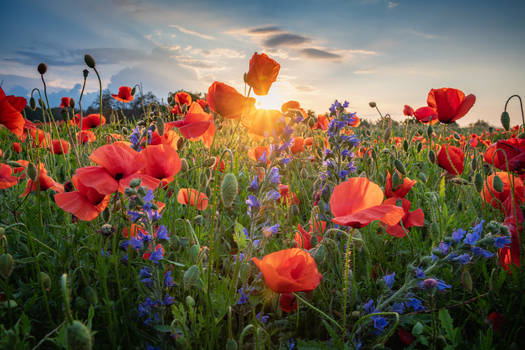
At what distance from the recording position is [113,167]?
44.9 inches

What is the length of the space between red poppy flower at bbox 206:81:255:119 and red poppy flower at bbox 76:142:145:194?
44cm

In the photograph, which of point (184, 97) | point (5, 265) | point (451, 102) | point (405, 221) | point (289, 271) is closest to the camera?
point (289, 271)

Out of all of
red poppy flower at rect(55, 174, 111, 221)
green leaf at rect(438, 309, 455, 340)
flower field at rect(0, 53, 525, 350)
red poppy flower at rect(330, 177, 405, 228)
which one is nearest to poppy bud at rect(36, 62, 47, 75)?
flower field at rect(0, 53, 525, 350)

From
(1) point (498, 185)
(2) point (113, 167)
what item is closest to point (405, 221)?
(1) point (498, 185)

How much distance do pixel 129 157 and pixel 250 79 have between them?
60 centimetres

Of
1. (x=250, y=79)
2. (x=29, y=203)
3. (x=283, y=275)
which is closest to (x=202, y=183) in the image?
(x=250, y=79)

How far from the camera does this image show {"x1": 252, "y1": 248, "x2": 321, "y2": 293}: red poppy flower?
87 cm

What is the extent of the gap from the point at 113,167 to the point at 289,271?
28.5 inches

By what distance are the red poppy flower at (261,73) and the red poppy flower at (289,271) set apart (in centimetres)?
77

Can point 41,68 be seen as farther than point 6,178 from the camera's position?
Yes

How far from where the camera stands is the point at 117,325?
1.13 metres

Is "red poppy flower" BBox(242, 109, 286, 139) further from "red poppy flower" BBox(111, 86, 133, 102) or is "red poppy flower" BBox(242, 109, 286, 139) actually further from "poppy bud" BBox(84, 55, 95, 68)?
"red poppy flower" BBox(111, 86, 133, 102)

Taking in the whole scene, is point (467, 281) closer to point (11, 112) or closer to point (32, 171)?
point (32, 171)

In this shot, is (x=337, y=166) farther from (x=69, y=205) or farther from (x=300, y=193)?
(x=69, y=205)
